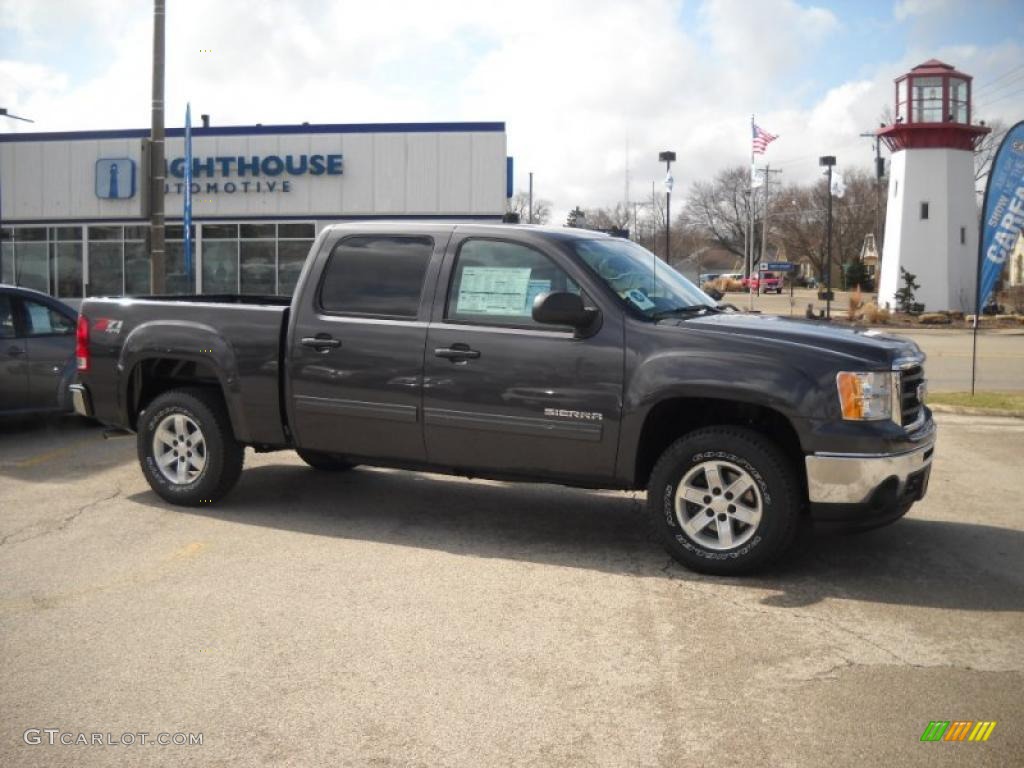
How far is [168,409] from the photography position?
24.1 feet

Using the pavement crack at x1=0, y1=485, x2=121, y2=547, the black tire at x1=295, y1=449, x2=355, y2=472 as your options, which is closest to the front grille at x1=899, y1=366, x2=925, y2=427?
the black tire at x1=295, y1=449, x2=355, y2=472

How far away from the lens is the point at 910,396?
19.2 ft

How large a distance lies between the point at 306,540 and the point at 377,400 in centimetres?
97

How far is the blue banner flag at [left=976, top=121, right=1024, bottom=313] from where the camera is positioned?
13969 millimetres

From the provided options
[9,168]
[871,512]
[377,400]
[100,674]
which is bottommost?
[100,674]

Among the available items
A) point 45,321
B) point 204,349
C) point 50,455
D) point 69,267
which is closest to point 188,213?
point 69,267

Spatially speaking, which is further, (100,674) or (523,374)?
(523,374)

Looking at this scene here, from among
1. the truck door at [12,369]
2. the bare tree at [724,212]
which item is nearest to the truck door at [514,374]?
the truck door at [12,369]

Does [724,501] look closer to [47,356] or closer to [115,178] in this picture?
[47,356]

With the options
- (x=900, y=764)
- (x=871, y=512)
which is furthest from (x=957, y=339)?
(x=900, y=764)

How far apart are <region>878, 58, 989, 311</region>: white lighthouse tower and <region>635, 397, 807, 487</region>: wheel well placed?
4375 cm

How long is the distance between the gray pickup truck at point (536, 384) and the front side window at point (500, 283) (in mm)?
12

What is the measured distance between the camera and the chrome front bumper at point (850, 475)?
546 centimetres

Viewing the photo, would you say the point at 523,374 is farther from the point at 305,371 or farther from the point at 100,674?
the point at 100,674
